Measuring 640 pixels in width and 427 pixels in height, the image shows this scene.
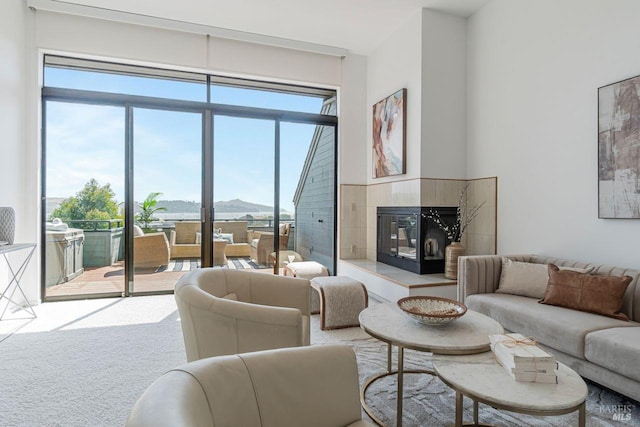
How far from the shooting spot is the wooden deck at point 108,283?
4.45 m

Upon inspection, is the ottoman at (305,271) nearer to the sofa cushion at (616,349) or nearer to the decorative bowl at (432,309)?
the decorative bowl at (432,309)

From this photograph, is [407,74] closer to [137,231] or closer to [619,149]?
[619,149]

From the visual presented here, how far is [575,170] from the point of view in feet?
10.2

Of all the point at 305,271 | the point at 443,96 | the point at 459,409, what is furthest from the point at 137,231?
the point at 459,409

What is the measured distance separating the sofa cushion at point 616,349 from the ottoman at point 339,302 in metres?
1.82

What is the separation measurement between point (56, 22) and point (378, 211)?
4668mm

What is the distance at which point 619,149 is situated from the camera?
2.75m

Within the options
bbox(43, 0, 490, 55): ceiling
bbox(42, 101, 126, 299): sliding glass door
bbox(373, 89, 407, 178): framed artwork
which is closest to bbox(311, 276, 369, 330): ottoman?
A: bbox(373, 89, 407, 178): framed artwork

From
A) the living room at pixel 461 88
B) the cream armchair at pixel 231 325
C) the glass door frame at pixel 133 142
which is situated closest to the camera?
the cream armchair at pixel 231 325

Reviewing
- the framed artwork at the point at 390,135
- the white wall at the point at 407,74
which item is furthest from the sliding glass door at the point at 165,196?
the white wall at the point at 407,74

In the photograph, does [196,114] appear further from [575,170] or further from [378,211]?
[575,170]

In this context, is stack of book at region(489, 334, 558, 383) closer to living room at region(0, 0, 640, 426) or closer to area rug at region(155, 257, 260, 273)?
living room at region(0, 0, 640, 426)

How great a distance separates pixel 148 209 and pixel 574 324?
15.1 ft

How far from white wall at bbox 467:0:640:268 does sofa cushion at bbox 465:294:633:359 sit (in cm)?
72
